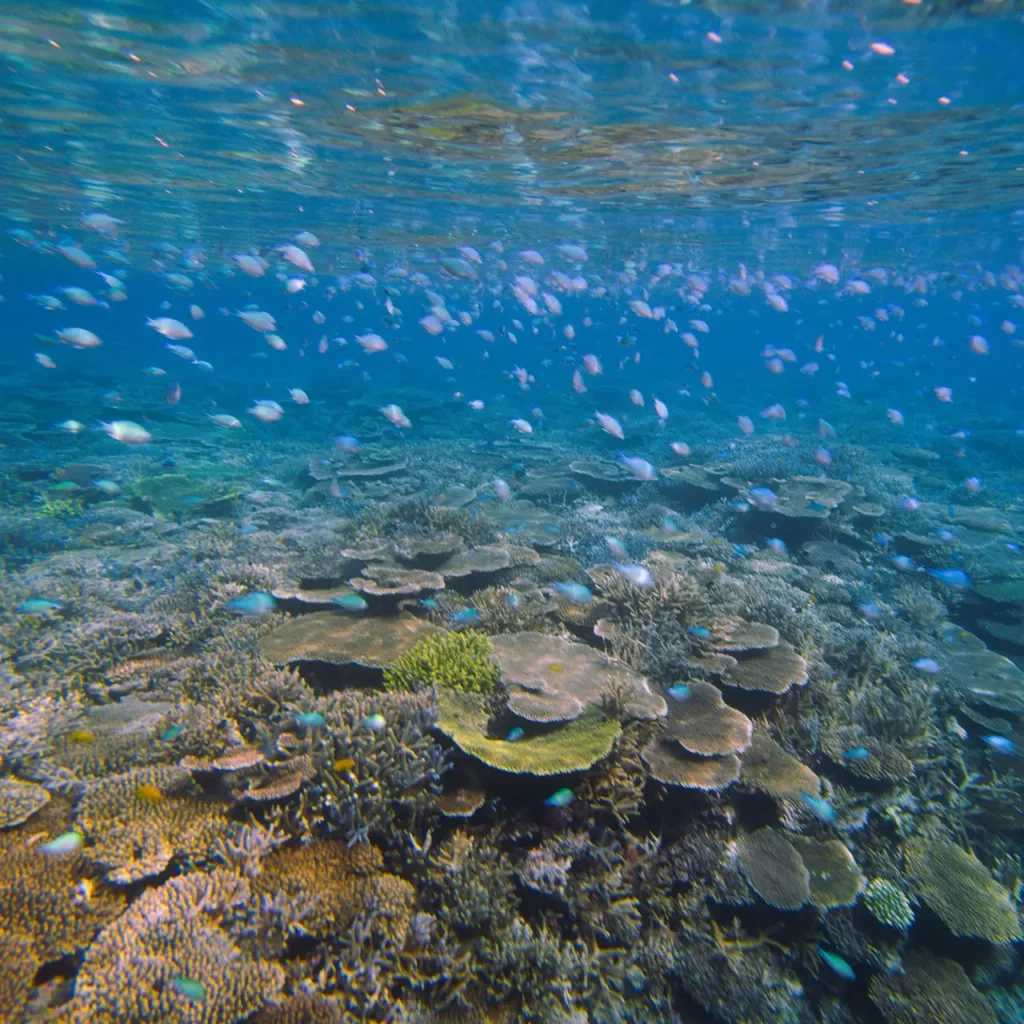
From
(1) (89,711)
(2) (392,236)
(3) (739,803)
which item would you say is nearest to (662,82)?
(3) (739,803)

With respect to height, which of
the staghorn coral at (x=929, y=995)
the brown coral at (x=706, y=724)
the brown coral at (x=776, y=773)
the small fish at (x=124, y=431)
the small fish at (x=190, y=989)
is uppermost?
the small fish at (x=124, y=431)

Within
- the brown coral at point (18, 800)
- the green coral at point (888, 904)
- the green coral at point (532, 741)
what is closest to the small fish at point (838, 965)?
the green coral at point (888, 904)

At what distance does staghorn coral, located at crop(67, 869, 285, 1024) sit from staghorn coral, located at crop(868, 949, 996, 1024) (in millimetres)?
5019

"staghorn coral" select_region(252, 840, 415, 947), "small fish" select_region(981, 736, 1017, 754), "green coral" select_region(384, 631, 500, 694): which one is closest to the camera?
"staghorn coral" select_region(252, 840, 415, 947)

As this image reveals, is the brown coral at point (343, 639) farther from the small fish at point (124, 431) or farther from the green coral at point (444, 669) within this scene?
the small fish at point (124, 431)

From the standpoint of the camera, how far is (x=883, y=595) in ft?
35.7

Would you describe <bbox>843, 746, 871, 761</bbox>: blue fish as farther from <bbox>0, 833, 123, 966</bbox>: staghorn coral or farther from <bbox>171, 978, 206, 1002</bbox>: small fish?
<bbox>0, 833, 123, 966</bbox>: staghorn coral

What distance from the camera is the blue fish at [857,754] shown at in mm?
Answer: 6082

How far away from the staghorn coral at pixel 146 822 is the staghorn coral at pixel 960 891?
6.39 meters

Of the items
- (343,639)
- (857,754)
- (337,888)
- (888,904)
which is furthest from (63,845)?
(857,754)

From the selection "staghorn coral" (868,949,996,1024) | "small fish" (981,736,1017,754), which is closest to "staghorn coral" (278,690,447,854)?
"staghorn coral" (868,949,996,1024)

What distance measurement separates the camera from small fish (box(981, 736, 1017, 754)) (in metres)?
6.82

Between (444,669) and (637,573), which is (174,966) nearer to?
(444,669)

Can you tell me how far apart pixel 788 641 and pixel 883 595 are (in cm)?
469
